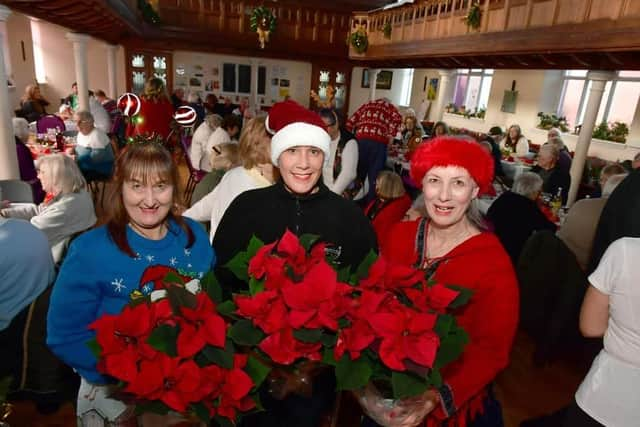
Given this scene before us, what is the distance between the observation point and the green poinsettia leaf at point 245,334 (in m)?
0.78

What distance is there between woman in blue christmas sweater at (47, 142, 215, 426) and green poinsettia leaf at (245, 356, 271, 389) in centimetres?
71

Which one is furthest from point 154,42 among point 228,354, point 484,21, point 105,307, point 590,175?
point 228,354

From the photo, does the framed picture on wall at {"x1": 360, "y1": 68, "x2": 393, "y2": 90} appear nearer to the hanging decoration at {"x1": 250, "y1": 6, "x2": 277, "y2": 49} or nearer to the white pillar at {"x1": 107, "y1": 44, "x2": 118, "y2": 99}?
the hanging decoration at {"x1": 250, "y1": 6, "x2": 277, "y2": 49}

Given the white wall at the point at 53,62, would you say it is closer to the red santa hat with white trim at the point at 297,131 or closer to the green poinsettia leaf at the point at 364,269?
the red santa hat with white trim at the point at 297,131

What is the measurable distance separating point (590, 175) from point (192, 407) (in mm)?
8033

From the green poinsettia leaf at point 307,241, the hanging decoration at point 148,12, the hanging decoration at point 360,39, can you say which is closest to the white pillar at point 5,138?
the green poinsettia leaf at point 307,241

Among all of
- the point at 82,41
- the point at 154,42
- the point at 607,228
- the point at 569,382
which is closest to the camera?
the point at 607,228

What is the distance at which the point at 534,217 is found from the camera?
11.6 feet

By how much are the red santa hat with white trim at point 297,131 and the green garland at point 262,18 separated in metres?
10.3

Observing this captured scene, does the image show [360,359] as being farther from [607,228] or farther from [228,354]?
[607,228]

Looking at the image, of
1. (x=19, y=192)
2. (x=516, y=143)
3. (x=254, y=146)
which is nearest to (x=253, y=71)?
(x=516, y=143)

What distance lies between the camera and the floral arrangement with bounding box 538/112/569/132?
10484 millimetres

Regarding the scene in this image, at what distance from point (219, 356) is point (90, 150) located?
18.7 ft

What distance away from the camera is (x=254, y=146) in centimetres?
226
